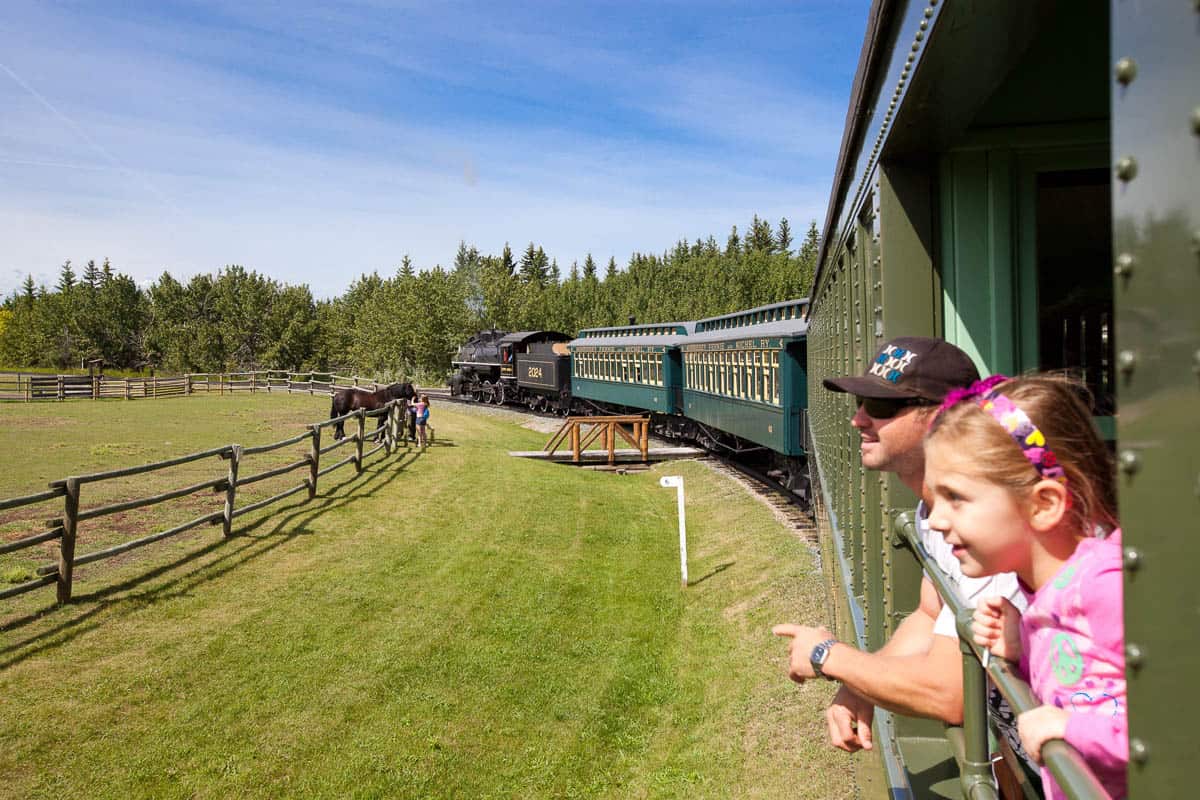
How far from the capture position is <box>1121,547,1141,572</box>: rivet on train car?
36.3 inches

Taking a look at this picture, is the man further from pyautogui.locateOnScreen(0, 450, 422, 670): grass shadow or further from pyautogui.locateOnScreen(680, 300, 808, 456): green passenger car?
pyautogui.locateOnScreen(680, 300, 808, 456): green passenger car

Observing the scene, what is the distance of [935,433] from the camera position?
5.75 feet

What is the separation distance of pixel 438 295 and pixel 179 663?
5781 cm

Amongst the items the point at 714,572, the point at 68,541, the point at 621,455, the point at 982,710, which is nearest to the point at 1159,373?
the point at 982,710

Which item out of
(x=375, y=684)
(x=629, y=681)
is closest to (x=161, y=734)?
(x=375, y=684)

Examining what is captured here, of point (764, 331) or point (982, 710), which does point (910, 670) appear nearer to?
point (982, 710)

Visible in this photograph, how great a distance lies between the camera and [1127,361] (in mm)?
930

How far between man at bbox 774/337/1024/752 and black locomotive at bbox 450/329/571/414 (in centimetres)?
3205

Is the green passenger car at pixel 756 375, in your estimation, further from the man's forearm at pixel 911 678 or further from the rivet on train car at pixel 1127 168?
the rivet on train car at pixel 1127 168

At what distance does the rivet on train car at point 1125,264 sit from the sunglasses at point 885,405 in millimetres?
1557

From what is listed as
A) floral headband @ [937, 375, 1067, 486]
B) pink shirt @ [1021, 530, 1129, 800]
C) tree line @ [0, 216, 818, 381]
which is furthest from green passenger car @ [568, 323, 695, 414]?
tree line @ [0, 216, 818, 381]

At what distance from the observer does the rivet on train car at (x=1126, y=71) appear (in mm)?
926

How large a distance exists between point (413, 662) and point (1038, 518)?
848cm

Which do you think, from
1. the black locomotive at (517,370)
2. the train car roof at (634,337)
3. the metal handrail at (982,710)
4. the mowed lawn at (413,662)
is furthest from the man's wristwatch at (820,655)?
the black locomotive at (517,370)
